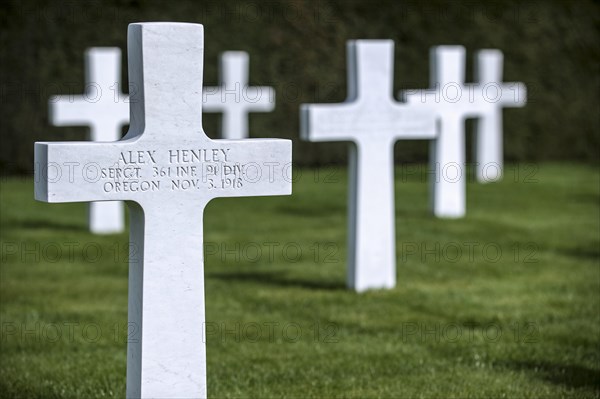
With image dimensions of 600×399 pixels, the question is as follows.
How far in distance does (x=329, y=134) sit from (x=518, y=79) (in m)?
8.23

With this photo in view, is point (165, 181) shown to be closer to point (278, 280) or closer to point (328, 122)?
point (328, 122)

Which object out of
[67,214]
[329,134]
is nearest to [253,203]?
[67,214]

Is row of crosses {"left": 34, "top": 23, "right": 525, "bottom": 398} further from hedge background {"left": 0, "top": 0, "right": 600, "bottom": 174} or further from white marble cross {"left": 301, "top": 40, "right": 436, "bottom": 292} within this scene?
hedge background {"left": 0, "top": 0, "right": 600, "bottom": 174}

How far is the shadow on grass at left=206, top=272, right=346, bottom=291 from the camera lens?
7629 mm

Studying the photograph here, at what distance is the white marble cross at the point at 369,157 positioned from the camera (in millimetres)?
7410

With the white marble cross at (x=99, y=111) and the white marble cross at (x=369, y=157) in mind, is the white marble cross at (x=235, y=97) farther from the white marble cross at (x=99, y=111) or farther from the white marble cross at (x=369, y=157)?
the white marble cross at (x=369, y=157)

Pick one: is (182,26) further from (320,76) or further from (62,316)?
(320,76)

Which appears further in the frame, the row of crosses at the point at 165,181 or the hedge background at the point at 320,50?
Result: the hedge background at the point at 320,50

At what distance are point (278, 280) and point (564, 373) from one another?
109 inches

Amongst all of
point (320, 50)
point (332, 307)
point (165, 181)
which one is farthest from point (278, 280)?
point (320, 50)

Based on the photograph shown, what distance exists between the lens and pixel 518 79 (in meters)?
15.0

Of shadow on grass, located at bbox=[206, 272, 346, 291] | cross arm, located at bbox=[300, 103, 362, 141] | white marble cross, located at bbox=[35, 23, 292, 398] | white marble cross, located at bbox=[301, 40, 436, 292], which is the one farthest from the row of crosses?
shadow on grass, located at bbox=[206, 272, 346, 291]

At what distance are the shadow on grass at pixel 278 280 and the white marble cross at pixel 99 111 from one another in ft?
6.69

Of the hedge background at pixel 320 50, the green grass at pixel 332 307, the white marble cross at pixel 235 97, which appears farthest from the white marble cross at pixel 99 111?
the hedge background at pixel 320 50
